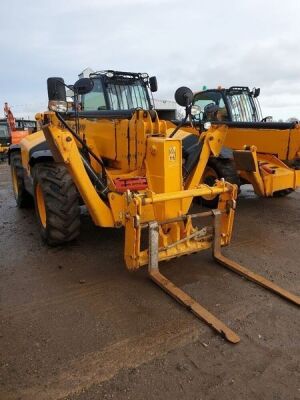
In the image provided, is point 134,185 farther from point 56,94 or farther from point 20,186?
point 20,186

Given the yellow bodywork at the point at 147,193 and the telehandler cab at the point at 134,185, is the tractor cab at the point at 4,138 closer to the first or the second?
the telehandler cab at the point at 134,185

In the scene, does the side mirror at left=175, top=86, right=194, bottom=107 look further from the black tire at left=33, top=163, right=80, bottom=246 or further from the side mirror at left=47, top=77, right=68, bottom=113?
the black tire at left=33, top=163, right=80, bottom=246

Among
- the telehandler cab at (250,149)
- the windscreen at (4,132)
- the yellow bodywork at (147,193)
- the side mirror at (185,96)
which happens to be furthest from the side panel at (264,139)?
the windscreen at (4,132)

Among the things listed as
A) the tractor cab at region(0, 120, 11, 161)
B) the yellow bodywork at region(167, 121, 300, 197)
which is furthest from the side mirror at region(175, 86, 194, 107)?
the tractor cab at region(0, 120, 11, 161)

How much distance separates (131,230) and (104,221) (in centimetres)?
63

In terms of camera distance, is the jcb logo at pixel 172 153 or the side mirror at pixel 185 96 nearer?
the jcb logo at pixel 172 153

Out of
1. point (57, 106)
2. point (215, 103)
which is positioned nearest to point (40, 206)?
point (57, 106)

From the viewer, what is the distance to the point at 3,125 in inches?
751

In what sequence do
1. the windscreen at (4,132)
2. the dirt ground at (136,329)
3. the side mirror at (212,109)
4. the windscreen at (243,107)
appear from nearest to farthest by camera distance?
1. the dirt ground at (136,329)
2. the side mirror at (212,109)
3. the windscreen at (243,107)
4. the windscreen at (4,132)

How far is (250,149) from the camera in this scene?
20.0 ft

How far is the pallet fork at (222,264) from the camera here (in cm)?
310

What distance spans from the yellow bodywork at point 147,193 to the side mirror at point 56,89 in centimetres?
31

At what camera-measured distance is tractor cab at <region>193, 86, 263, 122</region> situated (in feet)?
26.7

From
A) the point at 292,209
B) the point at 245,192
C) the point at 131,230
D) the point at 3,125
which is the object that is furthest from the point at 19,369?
the point at 3,125
